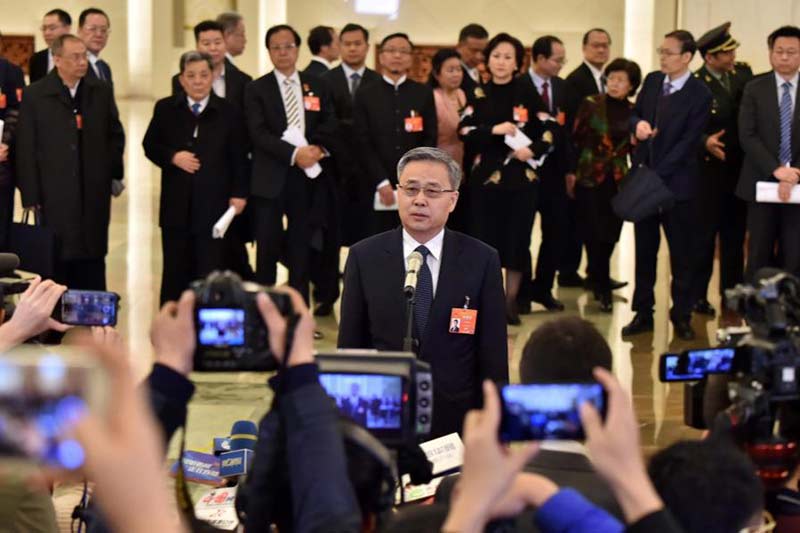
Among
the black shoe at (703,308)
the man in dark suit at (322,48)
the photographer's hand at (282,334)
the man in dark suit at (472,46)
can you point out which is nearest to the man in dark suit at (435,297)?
the photographer's hand at (282,334)

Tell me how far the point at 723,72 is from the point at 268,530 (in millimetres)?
7257

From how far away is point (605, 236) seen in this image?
9.39 meters

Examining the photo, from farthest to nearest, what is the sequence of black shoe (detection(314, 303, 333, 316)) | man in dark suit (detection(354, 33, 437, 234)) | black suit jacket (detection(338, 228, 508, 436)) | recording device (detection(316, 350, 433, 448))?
black shoe (detection(314, 303, 333, 316))
man in dark suit (detection(354, 33, 437, 234))
black suit jacket (detection(338, 228, 508, 436))
recording device (detection(316, 350, 433, 448))

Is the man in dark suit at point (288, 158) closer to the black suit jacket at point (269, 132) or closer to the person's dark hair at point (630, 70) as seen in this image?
the black suit jacket at point (269, 132)

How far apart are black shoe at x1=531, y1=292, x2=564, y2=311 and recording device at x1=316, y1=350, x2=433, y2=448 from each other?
6.76 m

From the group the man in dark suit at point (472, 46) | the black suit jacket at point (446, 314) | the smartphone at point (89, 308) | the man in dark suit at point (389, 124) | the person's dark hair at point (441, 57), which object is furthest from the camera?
the man in dark suit at point (472, 46)

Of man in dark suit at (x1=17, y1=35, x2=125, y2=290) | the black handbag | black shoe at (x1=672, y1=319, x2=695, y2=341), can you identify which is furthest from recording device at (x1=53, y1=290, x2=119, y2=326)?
black shoe at (x1=672, y1=319, x2=695, y2=341)

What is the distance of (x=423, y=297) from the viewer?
184 inches

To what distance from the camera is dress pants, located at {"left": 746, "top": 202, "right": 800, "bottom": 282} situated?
8242 mm

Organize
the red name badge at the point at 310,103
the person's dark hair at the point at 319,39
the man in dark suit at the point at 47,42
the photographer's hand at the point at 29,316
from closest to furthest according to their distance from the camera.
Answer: the photographer's hand at the point at 29,316 < the red name badge at the point at 310,103 < the man in dark suit at the point at 47,42 < the person's dark hair at the point at 319,39

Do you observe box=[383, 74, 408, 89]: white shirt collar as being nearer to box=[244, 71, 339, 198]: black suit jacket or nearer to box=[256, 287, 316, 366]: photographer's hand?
box=[244, 71, 339, 198]: black suit jacket

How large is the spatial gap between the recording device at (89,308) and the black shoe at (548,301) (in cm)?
607

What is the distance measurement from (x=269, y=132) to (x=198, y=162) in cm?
48

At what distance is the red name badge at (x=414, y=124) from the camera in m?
8.62
